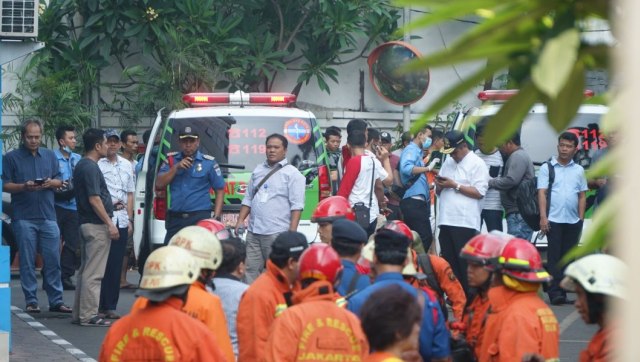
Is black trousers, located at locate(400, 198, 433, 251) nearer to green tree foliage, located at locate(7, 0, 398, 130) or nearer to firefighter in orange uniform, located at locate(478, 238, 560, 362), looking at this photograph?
green tree foliage, located at locate(7, 0, 398, 130)

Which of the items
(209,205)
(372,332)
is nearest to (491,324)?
(372,332)

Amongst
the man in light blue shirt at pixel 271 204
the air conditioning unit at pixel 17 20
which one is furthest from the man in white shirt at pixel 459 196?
the air conditioning unit at pixel 17 20

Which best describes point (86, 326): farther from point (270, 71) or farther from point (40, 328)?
point (270, 71)

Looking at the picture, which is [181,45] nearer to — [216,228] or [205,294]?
[216,228]

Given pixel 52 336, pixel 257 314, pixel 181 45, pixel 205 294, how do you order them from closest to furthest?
pixel 205 294
pixel 257 314
pixel 52 336
pixel 181 45

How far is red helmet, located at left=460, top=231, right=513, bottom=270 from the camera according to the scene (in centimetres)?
620

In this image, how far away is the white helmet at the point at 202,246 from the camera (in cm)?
600

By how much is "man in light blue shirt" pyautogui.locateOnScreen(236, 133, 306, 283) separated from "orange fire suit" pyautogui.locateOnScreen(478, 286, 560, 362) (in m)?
5.52

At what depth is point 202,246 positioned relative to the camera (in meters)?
6.03

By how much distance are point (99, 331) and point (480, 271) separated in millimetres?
5778

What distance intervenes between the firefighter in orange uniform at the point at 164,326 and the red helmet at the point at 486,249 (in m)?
1.86

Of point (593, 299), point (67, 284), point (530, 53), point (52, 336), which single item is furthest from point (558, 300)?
point (530, 53)

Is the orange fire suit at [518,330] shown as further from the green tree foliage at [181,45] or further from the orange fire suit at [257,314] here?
the green tree foliage at [181,45]

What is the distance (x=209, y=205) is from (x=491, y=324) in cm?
649
